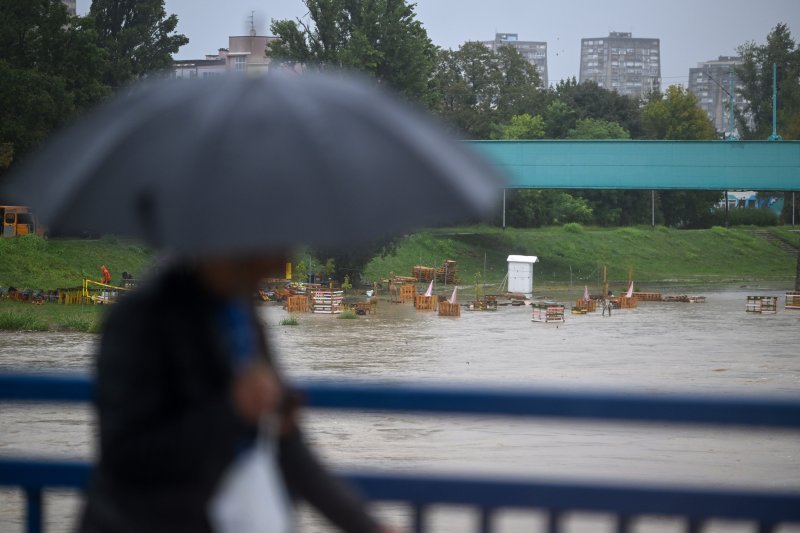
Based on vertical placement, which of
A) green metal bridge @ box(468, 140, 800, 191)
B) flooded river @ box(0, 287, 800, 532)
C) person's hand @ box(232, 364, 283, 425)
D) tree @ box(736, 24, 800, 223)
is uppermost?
tree @ box(736, 24, 800, 223)

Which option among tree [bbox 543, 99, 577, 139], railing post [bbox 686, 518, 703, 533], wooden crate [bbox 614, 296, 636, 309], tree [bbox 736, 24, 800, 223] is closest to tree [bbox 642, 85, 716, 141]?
tree [bbox 736, 24, 800, 223]

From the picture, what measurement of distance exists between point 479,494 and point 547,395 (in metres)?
0.35

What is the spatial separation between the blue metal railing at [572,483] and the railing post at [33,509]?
0.97 m

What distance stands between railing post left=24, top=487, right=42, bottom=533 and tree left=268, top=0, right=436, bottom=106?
51.0 metres

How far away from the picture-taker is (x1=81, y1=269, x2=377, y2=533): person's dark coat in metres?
2.19

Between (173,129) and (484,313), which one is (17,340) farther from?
(173,129)

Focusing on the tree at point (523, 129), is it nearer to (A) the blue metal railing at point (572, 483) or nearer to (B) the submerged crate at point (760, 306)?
(B) the submerged crate at point (760, 306)

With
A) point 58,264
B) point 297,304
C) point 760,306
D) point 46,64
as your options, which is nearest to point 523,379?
point 297,304

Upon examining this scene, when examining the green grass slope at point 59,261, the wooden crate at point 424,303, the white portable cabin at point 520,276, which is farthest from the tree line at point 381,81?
the wooden crate at point 424,303

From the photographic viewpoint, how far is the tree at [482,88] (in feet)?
306

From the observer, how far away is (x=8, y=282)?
44.2m

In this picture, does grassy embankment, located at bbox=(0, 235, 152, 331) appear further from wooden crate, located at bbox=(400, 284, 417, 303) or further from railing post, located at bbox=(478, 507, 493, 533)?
railing post, located at bbox=(478, 507, 493, 533)

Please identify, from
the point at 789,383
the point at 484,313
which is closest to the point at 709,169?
the point at 484,313

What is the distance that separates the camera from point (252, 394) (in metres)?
2.19
